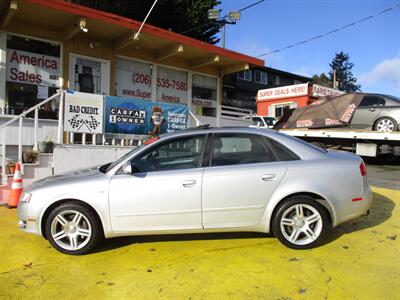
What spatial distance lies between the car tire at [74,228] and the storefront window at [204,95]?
904 centimetres

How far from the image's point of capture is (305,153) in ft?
14.7

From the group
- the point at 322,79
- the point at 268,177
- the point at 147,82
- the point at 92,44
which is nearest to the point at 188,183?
the point at 268,177

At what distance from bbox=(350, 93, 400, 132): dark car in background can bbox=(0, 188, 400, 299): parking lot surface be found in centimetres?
812

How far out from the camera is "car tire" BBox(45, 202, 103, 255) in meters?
4.27

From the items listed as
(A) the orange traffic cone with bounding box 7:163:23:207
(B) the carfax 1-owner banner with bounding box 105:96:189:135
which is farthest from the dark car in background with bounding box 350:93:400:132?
(A) the orange traffic cone with bounding box 7:163:23:207

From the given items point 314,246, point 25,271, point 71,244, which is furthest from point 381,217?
point 25,271

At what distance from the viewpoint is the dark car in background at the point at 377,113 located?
1199 centimetres

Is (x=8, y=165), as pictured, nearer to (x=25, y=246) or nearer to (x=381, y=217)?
(x=25, y=246)

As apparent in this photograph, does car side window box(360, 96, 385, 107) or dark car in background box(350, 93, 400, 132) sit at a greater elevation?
car side window box(360, 96, 385, 107)

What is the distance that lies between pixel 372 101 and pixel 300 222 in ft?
32.3

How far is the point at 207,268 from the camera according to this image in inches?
151

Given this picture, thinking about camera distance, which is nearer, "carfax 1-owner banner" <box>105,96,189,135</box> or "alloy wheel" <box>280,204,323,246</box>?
"alloy wheel" <box>280,204,323,246</box>

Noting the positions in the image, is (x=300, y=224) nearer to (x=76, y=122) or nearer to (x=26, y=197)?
(x=26, y=197)

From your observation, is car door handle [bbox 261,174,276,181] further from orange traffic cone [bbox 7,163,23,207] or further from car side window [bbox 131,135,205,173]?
orange traffic cone [bbox 7,163,23,207]
